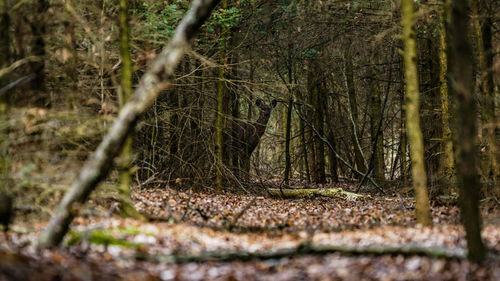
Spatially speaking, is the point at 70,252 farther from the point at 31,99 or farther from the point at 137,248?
the point at 31,99

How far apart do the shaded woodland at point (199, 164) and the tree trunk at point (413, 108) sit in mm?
25

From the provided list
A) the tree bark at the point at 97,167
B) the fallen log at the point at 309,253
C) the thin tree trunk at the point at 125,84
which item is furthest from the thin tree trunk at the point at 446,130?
the tree bark at the point at 97,167

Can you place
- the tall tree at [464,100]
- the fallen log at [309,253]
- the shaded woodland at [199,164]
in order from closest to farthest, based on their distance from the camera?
the tall tree at [464,100] → the shaded woodland at [199,164] → the fallen log at [309,253]

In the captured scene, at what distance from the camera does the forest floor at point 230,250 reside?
4.44 meters

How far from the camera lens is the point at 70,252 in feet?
16.3

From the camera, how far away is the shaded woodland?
4.79 metres

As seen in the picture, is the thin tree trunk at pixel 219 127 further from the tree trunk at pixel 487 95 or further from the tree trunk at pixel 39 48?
the tree trunk at pixel 487 95

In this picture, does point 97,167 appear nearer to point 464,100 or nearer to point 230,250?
point 230,250

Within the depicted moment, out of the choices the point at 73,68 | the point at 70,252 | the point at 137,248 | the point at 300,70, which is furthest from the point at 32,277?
the point at 300,70

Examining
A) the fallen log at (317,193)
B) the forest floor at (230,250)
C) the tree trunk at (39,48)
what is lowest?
the fallen log at (317,193)

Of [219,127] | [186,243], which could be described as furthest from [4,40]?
[219,127]

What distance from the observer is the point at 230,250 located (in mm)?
5562

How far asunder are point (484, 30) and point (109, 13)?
8.43 meters

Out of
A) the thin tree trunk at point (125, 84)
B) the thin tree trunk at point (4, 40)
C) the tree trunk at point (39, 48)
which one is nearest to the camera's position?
the thin tree trunk at point (4, 40)
